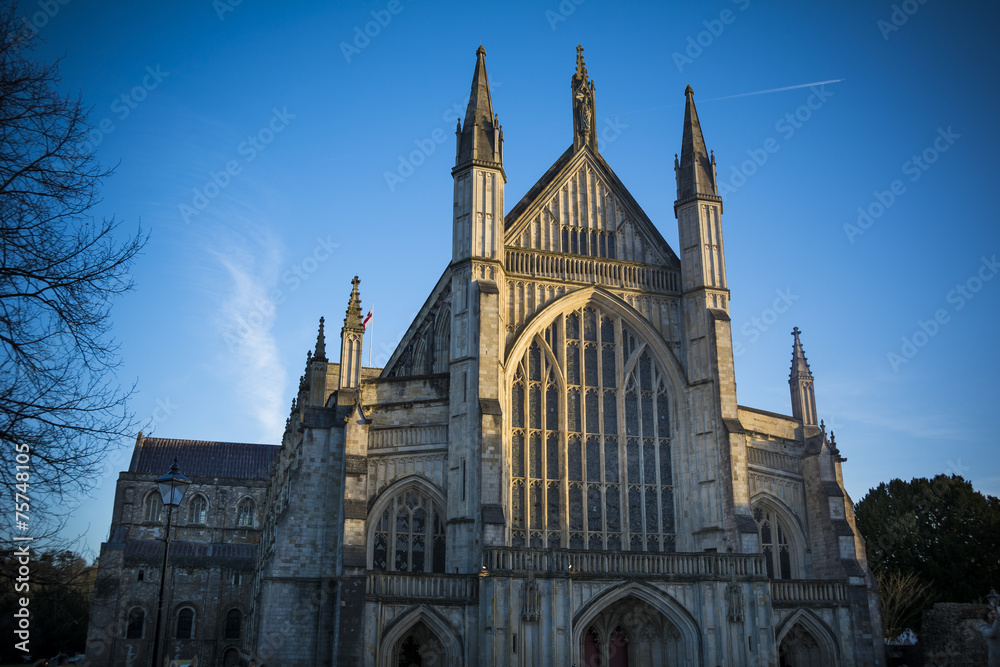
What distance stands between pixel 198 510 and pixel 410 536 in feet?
116

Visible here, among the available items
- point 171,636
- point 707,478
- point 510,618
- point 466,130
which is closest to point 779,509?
point 707,478

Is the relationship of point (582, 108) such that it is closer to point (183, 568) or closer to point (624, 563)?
point (624, 563)

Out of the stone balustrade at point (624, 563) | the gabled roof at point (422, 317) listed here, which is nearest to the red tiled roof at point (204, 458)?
the gabled roof at point (422, 317)

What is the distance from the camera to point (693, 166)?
115 ft

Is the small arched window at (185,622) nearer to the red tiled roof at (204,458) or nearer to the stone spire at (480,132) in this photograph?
the red tiled roof at (204,458)

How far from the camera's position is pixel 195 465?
62844 mm

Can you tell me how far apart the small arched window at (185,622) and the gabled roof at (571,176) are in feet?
109

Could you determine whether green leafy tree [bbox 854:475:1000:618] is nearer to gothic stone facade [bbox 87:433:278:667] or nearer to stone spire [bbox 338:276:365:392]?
stone spire [bbox 338:276:365:392]

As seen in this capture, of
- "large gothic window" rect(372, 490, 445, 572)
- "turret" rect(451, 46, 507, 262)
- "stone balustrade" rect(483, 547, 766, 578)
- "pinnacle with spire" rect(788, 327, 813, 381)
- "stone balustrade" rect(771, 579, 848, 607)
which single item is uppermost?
"turret" rect(451, 46, 507, 262)

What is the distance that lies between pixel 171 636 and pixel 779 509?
36.2 m

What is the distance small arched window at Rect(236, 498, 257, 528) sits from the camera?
196ft

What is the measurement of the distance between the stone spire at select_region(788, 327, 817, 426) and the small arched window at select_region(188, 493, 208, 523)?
133ft

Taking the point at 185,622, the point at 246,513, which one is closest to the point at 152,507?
the point at 246,513

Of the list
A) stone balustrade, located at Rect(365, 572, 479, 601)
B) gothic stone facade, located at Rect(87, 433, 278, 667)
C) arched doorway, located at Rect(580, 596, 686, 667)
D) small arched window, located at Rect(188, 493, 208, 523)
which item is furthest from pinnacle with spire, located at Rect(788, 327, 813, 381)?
small arched window, located at Rect(188, 493, 208, 523)
